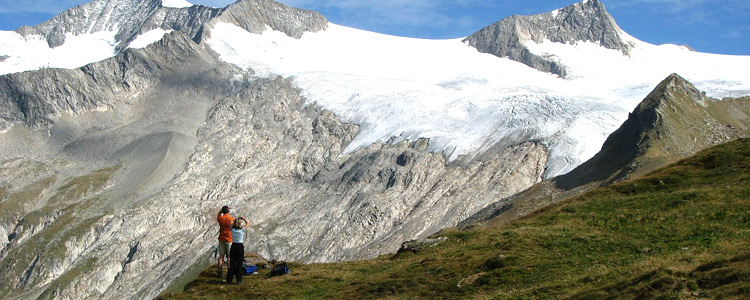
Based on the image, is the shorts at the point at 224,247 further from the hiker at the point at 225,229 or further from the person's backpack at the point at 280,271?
the person's backpack at the point at 280,271

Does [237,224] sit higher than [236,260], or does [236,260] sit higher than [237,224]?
[237,224]

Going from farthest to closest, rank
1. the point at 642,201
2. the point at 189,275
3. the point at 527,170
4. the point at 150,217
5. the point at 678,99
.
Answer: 1. the point at 150,217
2. the point at 527,170
3. the point at 189,275
4. the point at 678,99
5. the point at 642,201

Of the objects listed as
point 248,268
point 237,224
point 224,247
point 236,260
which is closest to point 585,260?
point 237,224

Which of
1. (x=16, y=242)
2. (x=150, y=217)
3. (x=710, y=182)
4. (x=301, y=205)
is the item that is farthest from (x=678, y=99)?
(x=16, y=242)

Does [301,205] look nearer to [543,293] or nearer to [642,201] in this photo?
[642,201]

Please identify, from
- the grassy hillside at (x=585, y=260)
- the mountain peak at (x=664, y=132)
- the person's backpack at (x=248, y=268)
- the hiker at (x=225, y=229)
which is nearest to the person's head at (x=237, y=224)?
the hiker at (x=225, y=229)

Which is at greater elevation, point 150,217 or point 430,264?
point 430,264

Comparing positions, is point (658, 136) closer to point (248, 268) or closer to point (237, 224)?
point (248, 268)

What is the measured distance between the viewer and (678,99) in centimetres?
12206

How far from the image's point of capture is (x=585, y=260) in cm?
3086

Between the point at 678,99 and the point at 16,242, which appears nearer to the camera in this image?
the point at 678,99

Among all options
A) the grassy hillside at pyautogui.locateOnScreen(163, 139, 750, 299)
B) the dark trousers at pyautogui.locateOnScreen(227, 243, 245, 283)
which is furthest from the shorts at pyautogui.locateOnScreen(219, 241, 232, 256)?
the grassy hillside at pyautogui.locateOnScreen(163, 139, 750, 299)

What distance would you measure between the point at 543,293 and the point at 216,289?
50.2 feet

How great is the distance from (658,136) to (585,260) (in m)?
87.8
